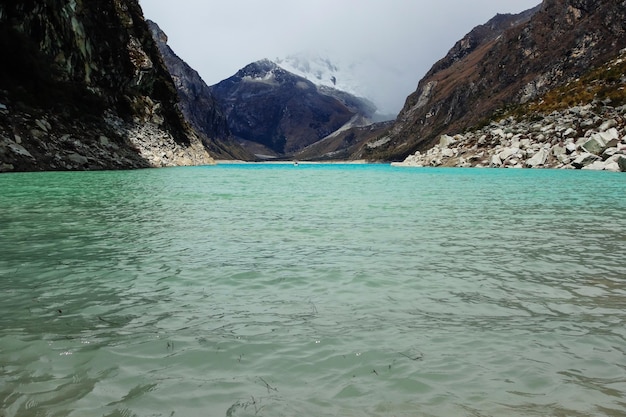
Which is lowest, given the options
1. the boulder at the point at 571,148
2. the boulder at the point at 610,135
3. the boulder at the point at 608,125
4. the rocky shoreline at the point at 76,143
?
the rocky shoreline at the point at 76,143

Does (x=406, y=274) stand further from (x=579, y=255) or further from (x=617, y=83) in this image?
(x=617, y=83)

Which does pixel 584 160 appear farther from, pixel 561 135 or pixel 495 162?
pixel 495 162

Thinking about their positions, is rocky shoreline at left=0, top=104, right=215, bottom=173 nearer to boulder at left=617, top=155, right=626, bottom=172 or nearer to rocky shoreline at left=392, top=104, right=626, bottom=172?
rocky shoreline at left=392, top=104, right=626, bottom=172

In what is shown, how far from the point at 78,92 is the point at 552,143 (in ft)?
258

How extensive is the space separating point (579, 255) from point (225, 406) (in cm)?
1122

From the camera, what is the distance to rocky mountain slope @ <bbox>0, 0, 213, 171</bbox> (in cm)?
5956

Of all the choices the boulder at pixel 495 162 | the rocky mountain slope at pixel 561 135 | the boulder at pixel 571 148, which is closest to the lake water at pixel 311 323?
the rocky mountain slope at pixel 561 135

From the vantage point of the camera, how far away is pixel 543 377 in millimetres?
5773

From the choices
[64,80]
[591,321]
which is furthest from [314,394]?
[64,80]

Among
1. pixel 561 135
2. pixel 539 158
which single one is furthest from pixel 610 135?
pixel 561 135

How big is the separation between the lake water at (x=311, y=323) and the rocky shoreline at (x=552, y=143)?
60166 mm

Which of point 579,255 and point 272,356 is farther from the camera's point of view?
point 579,255

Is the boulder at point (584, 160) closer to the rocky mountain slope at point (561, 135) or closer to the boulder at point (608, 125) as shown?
the rocky mountain slope at point (561, 135)

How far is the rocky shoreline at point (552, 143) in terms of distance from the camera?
69375 mm
